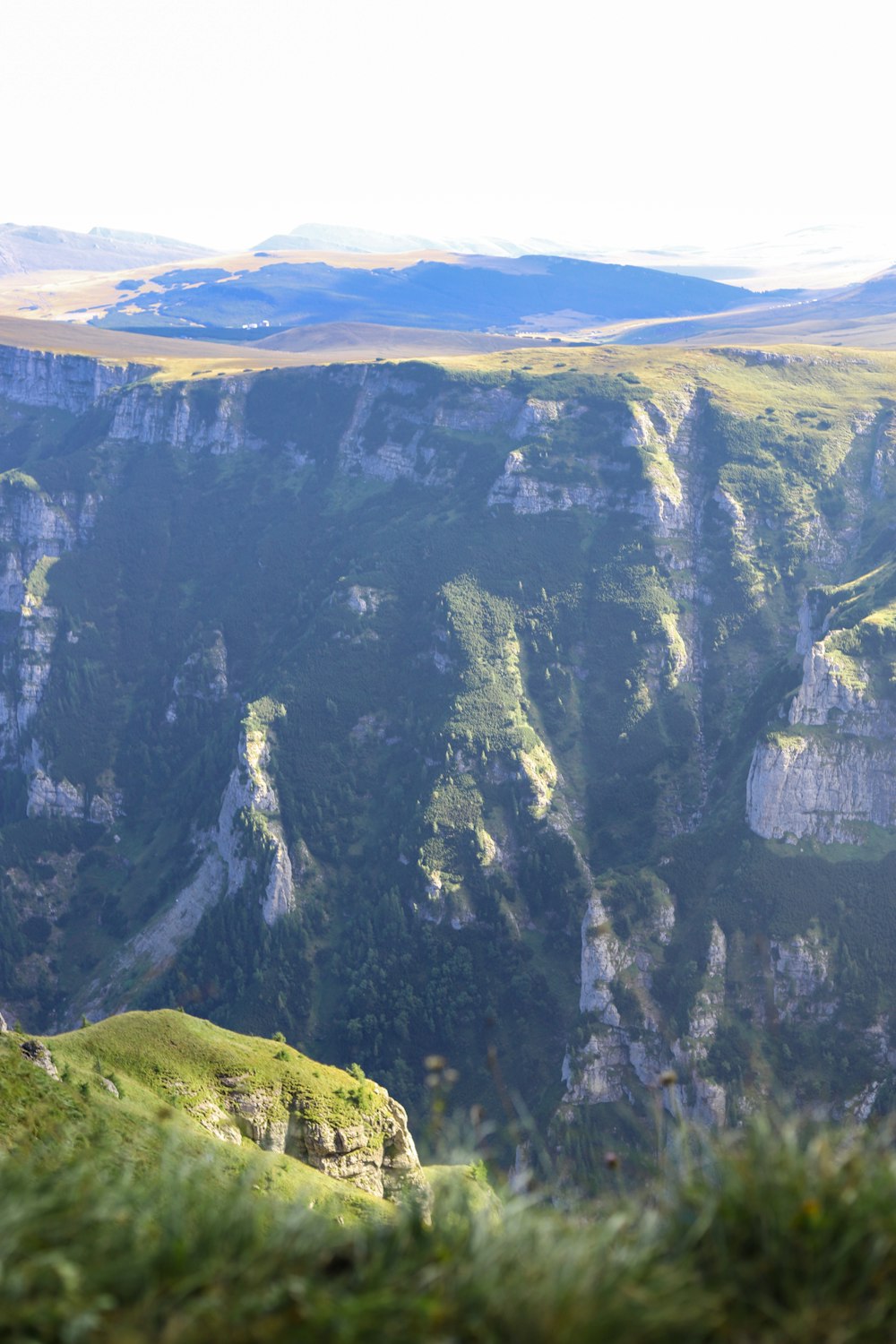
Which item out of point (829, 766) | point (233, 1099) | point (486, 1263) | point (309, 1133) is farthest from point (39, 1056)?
point (829, 766)

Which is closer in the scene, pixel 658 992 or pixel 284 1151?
pixel 284 1151

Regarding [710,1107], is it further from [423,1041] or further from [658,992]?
[423,1041]

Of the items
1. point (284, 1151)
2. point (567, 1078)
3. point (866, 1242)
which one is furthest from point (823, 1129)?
point (567, 1078)

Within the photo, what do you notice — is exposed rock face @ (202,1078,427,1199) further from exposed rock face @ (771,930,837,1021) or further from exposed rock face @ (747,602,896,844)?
exposed rock face @ (747,602,896,844)

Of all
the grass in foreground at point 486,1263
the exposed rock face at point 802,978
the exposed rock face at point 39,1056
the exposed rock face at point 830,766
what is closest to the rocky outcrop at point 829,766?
the exposed rock face at point 830,766

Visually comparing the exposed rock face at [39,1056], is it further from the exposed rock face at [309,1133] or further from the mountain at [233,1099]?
the exposed rock face at [309,1133]

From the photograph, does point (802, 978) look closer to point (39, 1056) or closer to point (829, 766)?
point (829, 766)
